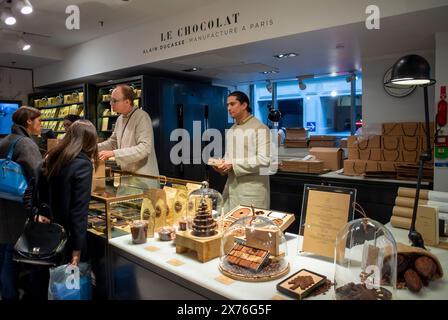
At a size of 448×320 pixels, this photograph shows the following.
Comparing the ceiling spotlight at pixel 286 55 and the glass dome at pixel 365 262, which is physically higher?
the ceiling spotlight at pixel 286 55

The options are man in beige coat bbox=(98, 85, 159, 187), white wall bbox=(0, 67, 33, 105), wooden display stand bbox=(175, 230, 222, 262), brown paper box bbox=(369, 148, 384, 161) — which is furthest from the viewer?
white wall bbox=(0, 67, 33, 105)

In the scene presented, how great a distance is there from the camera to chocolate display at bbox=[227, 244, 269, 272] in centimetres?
141

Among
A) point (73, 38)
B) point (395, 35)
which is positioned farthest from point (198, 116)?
point (395, 35)

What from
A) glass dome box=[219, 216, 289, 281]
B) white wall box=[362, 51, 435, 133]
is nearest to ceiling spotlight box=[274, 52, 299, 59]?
white wall box=[362, 51, 435, 133]

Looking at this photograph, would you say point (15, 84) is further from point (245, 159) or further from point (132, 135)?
point (245, 159)

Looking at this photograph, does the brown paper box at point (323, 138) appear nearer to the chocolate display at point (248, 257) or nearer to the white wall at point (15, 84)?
the chocolate display at point (248, 257)

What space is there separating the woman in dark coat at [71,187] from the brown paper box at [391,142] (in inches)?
139

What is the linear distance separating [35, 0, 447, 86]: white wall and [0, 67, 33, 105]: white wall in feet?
5.58

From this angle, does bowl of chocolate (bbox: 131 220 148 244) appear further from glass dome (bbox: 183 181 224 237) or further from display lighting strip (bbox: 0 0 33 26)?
display lighting strip (bbox: 0 0 33 26)

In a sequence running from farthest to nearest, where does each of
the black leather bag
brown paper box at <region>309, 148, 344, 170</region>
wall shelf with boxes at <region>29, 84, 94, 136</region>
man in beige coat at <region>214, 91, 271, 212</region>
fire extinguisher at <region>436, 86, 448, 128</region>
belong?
wall shelf with boxes at <region>29, 84, 94, 136</region>, brown paper box at <region>309, 148, 344, 170</region>, fire extinguisher at <region>436, 86, 448, 128</region>, man in beige coat at <region>214, 91, 271, 212</region>, the black leather bag

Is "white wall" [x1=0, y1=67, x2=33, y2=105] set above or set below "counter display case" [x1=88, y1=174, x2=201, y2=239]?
above

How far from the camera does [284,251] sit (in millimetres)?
1574

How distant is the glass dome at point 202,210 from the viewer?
163cm

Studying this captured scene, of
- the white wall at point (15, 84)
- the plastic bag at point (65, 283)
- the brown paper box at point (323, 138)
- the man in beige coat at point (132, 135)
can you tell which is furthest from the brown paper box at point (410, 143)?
the white wall at point (15, 84)
